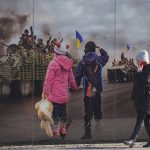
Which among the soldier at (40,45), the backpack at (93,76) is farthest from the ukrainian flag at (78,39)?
the soldier at (40,45)

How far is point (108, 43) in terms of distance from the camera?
389 inches

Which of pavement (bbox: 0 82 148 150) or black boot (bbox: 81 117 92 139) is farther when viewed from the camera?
black boot (bbox: 81 117 92 139)

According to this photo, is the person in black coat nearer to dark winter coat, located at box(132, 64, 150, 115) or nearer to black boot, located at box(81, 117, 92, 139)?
dark winter coat, located at box(132, 64, 150, 115)

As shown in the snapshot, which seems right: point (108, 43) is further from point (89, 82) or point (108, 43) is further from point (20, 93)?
point (20, 93)

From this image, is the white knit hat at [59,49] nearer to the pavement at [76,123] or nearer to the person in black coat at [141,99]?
the pavement at [76,123]

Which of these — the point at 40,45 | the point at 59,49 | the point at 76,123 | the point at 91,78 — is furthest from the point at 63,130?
the point at 40,45

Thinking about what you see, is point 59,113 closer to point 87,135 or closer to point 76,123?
point 76,123

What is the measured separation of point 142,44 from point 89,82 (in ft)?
3.87

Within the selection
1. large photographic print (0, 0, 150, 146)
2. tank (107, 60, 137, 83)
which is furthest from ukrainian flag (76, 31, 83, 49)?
tank (107, 60, 137, 83)

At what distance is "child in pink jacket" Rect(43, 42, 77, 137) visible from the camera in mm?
9711

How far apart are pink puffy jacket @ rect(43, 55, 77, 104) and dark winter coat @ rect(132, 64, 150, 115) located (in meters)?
1.21

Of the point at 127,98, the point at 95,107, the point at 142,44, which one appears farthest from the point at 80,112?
the point at 142,44

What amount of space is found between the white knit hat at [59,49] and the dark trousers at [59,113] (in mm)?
928

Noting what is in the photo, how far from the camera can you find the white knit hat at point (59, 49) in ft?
32.0
